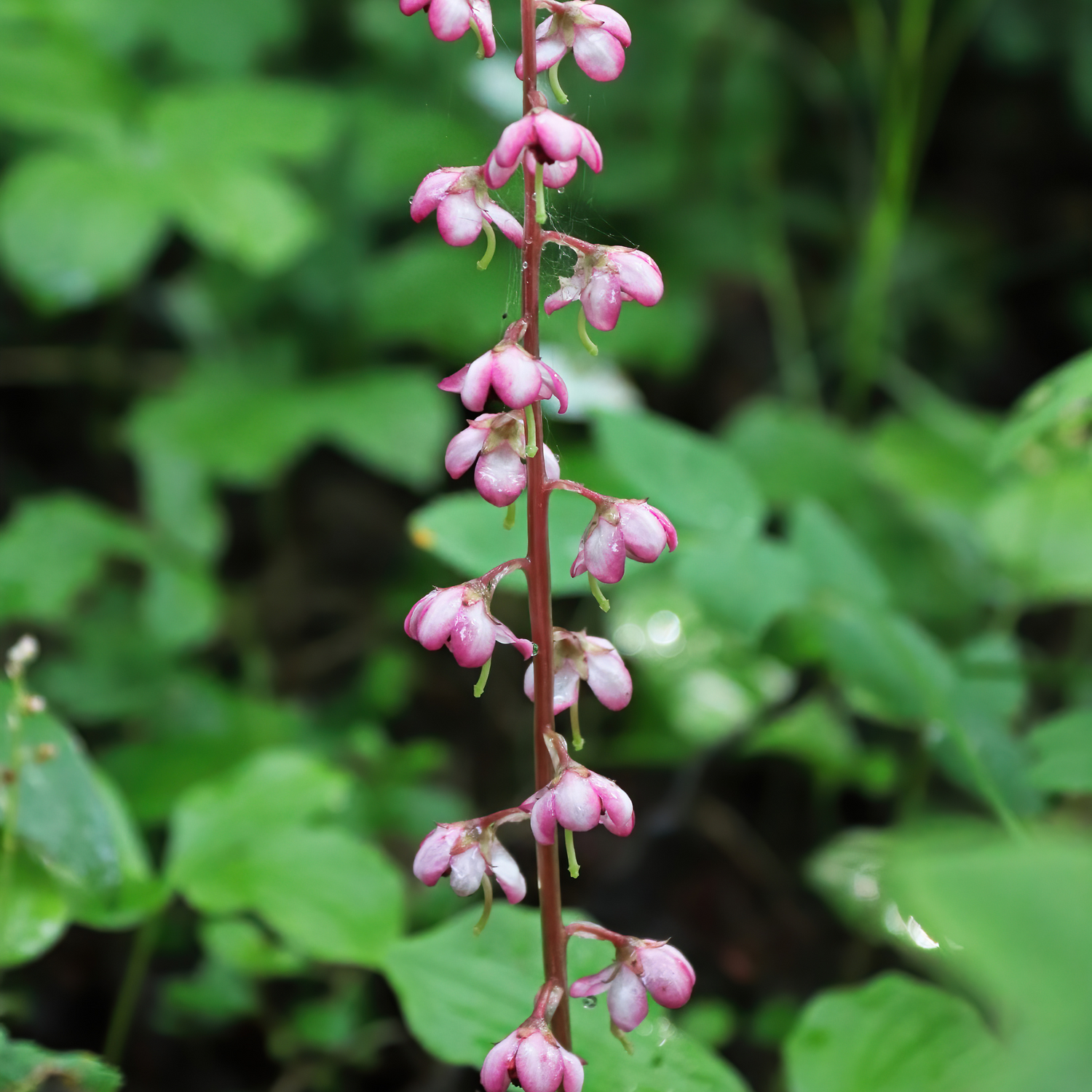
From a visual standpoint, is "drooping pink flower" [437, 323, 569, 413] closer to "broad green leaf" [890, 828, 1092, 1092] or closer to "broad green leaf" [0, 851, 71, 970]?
"broad green leaf" [890, 828, 1092, 1092]

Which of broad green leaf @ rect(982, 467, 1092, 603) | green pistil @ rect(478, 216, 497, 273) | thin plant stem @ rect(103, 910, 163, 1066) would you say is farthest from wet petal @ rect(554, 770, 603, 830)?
broad green leaf @ rect(982, 467, 1092, 603)

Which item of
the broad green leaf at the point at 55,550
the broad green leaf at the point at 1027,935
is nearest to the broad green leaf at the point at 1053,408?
the broad green leaf at the point at 1027,935

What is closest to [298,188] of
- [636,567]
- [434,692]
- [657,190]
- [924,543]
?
[657,190]

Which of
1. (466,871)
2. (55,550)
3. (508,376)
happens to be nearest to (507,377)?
(508,376)

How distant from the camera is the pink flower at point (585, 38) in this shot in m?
0.73

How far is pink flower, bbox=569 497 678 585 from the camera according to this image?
75 cm

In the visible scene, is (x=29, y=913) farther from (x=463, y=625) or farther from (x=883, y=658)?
(x=883, y=658)

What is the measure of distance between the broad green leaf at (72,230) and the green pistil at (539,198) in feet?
4.72

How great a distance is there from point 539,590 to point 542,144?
0.29 metres

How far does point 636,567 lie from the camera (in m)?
1.60

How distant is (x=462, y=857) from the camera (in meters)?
0.77

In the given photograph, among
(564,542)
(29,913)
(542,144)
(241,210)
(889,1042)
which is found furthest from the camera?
(241,210)

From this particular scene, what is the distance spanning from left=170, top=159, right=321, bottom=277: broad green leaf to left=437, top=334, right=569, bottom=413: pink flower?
4.50 feet

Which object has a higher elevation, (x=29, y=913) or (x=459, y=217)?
(x=459, y=217)
